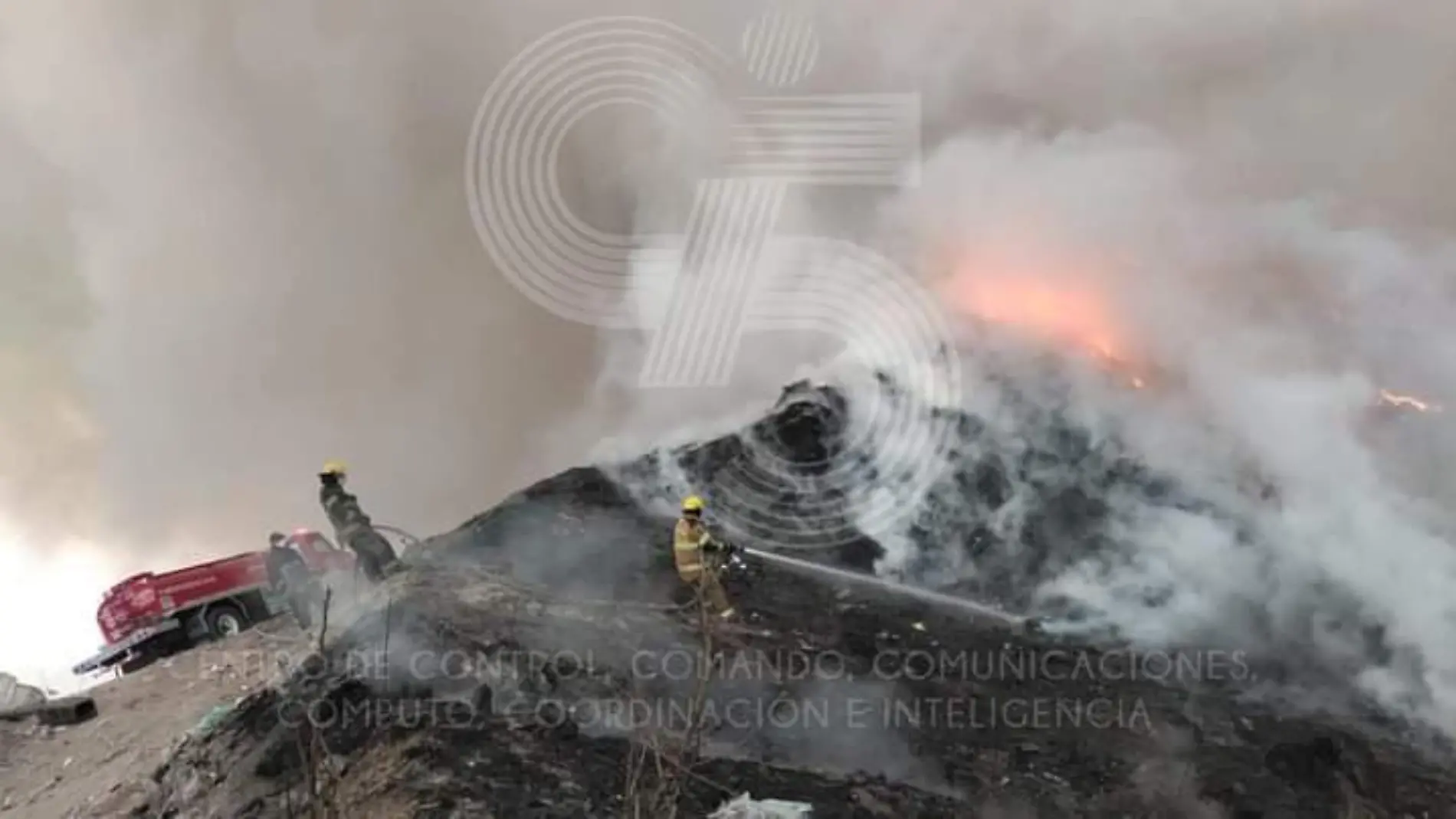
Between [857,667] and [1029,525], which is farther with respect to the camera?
[1029,525]

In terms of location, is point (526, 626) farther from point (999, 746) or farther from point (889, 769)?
point (999, 746)

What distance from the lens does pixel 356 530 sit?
18453 mm

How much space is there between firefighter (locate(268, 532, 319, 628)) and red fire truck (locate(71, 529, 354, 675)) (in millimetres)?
234

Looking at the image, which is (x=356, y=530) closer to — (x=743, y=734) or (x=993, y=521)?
(x=743, y=734)

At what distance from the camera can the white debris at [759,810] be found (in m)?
11.8

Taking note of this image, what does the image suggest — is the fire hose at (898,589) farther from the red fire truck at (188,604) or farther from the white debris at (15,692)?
the white debris at (15,692)

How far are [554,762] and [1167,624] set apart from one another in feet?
35.1

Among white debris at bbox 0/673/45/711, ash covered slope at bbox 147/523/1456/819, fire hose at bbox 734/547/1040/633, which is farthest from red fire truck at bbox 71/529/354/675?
fire hose at bbox 734/547/1040/633

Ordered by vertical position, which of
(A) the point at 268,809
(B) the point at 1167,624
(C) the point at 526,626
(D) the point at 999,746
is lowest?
(A) the point at 268,809

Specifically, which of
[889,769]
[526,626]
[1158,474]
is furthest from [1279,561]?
[526,626]

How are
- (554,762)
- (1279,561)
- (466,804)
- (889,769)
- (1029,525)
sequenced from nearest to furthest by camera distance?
(466,804) → (554,762) → (889,769) → (1279,561) → (1029,525)

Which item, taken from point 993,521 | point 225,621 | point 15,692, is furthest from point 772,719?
point 15,692

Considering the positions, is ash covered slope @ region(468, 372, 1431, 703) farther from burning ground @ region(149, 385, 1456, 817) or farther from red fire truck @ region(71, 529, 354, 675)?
red fire truck @ region(71, 529, 354, 675)

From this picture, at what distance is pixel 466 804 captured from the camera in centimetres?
1195
